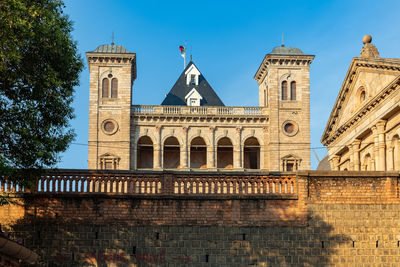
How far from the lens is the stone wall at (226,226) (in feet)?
65.6

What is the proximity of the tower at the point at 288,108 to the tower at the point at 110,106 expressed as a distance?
45.2 ft

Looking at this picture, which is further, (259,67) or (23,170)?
(259,67)

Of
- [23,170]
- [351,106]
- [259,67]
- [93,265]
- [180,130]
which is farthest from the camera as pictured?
[259,67]

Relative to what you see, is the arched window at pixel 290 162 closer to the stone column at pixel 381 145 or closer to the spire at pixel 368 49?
the spire at pixel 368 49

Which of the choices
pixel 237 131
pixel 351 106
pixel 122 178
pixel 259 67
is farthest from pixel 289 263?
pixel 259 67

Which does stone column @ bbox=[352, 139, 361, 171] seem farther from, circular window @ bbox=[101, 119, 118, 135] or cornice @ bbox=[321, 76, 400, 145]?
circular window @ bbox=[101, 119, 118, 135]

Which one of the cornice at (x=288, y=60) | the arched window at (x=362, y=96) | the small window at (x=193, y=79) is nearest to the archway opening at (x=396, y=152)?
the arched window at (x=362, y=96)

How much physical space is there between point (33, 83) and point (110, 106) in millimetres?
41231

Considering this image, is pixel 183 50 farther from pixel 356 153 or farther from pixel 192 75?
pixel 356 153


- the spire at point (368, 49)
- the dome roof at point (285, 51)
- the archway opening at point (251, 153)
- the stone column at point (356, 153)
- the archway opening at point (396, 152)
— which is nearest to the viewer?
the archway opening at point (396, 152)

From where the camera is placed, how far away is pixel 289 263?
20359mm

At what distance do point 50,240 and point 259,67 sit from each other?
152 feet

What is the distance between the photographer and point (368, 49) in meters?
37.0

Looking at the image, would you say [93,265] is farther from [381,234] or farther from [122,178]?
[381,234]
